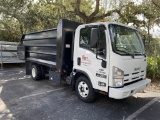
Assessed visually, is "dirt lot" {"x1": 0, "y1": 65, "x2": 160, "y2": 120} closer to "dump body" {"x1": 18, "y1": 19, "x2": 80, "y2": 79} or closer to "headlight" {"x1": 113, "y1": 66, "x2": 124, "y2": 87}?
"headlight" {"x1": 113, "y1": 66, "x2": 124, "y2": 87}

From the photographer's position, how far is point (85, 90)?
15.1 feet

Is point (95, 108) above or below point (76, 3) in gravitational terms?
below

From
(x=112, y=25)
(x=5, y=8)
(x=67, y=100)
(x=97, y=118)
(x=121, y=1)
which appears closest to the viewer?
(x=97, y=118)

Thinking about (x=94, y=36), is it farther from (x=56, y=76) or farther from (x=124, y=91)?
(x=56, y=76)

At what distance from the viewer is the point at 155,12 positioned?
984 cm

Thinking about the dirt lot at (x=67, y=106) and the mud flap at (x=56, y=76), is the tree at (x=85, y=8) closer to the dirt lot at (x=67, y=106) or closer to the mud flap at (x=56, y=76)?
the mud flap at (x=56, y=76)

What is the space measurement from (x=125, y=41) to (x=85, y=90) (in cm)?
182

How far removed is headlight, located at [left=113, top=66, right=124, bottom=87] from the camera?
3785mm

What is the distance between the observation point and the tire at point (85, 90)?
443 cm

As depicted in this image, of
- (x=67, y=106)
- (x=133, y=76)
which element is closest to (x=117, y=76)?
(x=133, y=76)

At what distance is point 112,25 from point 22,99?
3580 millimetres

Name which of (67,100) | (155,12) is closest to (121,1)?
(155,12)

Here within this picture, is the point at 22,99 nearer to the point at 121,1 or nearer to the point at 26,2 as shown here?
the point at 121,1

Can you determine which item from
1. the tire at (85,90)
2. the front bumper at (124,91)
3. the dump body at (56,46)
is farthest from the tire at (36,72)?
the front bumper at (124,91)
